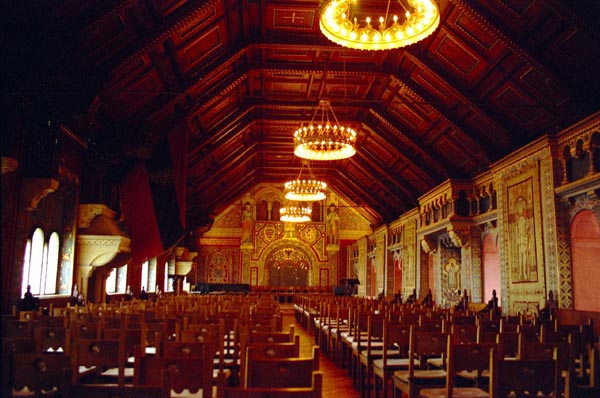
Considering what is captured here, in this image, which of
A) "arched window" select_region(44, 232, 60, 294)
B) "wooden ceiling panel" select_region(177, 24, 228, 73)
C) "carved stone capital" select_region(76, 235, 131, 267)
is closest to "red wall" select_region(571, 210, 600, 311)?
"wooden ceiling panel" select_region(177, 24, 228, 73)

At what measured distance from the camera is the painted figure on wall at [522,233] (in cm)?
1222

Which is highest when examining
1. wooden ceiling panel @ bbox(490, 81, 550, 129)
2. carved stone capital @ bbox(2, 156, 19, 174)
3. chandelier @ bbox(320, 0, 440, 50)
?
wooden ceiling panel @ bbox(490, 81, 550, 129)

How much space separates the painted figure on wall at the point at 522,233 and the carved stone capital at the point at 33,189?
10307 mm

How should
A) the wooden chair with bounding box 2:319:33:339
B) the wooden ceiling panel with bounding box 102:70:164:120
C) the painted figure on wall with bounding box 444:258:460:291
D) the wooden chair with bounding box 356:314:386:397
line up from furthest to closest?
the painted figure on wall with bounding box 444:258:460:291
the wooden ceiling panel with bounding box 102:70:164:120
the wooden chair with bounding box 356:314:386:397
the wooden chair with bounding box 2:319:33:339

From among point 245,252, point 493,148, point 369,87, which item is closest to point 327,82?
point 369,87

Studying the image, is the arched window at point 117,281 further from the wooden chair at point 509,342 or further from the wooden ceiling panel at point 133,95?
the wooden chair at point 509,342

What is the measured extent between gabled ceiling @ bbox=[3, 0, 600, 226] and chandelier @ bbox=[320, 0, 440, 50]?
2739 mm

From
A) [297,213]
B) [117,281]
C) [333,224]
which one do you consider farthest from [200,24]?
[333,224]

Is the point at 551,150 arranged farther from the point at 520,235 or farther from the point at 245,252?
the point at 245,252

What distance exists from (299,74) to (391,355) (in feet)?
36.7

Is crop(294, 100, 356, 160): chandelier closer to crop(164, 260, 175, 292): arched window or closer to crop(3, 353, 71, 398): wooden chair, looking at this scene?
crop(3, 353, 71, 398): wooden chair

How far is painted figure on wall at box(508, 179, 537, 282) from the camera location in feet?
40.1

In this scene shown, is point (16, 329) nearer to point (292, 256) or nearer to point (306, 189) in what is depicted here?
point (306, 189)

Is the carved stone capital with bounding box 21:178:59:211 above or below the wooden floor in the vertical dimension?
above
